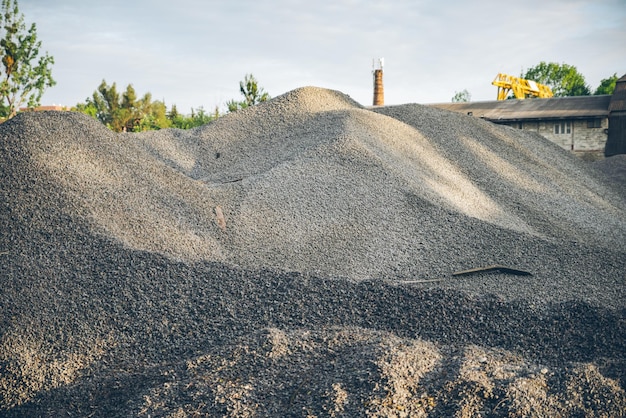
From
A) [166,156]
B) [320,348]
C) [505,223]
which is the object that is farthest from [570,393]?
[166,156]

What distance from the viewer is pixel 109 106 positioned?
108ft

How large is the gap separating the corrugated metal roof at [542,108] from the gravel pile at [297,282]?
38.0ft

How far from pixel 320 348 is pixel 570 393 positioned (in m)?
1.87

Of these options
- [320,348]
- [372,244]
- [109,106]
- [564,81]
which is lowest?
[320,348]

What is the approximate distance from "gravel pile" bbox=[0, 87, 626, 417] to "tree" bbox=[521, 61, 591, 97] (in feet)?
135

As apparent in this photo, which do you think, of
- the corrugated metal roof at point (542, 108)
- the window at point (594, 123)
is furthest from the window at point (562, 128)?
the window at point (594, 123)

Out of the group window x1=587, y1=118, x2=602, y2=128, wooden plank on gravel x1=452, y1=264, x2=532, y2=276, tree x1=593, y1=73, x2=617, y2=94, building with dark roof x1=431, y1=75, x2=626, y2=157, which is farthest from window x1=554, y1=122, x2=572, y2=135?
tree x1=593, y1=73, x2=617, y2=94

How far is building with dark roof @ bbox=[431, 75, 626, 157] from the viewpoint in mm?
21453

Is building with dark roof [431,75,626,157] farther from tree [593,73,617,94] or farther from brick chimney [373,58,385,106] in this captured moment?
tree [593,73,617,94]

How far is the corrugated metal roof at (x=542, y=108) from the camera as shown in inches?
874

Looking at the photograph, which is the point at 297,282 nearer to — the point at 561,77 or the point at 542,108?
the point at 542,108

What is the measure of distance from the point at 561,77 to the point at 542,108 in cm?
2919

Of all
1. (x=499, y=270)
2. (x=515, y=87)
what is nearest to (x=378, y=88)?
(x=515, y=87)

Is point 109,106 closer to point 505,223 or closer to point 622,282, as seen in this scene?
point 505,223
